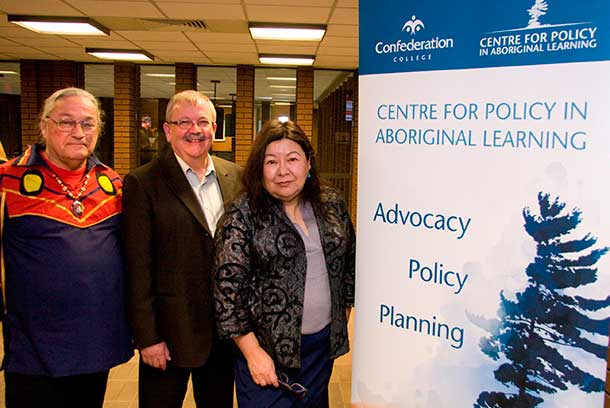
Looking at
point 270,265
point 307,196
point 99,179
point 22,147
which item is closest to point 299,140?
point 307,196

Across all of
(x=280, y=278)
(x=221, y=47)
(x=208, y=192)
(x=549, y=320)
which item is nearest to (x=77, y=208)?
(x=208, y=192)

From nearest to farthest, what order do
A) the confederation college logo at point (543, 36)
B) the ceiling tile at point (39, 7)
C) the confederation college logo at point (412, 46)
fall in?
the confederation college logo at point (543, 36), the confederation college logo at point (412, 46), the ceiling tile at point (39, 7)

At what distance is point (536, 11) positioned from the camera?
46.1 inches

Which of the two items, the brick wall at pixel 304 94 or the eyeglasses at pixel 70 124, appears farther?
the brick wall at pixel 304 94

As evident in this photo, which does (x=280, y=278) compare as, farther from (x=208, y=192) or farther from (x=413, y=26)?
(x=413, y=26)

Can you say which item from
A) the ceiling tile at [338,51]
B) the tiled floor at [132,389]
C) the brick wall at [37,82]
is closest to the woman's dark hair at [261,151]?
the tiled floor at [132,389]

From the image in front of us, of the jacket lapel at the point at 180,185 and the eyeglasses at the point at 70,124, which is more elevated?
the eyeglasses at the point at 70,124

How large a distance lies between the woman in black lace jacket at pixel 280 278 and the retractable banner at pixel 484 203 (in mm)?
188

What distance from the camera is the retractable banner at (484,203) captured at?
1.15 meters

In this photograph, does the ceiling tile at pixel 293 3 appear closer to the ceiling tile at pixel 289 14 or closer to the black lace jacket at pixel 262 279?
the ceiling tile at pixel 289 14

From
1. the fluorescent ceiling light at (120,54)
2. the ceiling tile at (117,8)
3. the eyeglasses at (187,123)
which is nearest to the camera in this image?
the eyeglasses at (187,123)

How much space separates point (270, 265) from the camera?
1.64m

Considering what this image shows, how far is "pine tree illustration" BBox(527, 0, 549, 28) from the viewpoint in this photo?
116 cm

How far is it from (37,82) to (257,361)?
28.6ft
